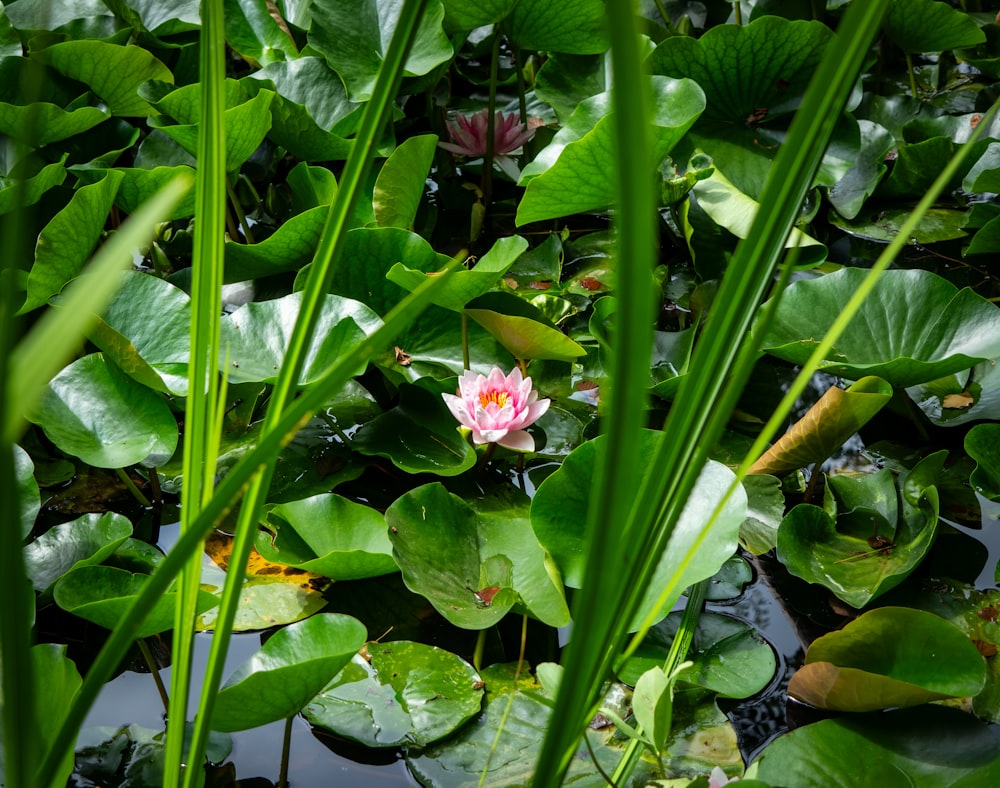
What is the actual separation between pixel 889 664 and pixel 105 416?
0.94 meters

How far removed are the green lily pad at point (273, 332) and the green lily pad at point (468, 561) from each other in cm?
24

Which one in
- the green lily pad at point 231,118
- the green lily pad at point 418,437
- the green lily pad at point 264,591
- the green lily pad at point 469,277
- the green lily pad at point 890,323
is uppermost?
the green lily pad at point 231,118

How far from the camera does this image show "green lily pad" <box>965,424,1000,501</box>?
1050mm

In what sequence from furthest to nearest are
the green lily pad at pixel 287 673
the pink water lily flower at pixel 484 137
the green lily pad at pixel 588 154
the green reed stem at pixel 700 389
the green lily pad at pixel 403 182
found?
the pink water lily flower at pixel 484 137 → the green lily pad at pixel 403 182 → the green lily pad at pixel 588 154 → the green lily pad at pixel 287 673 → the green reed stem at pixel 700 389

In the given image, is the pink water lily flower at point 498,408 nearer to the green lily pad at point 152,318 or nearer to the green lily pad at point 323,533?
the green lily pad at point 323,533

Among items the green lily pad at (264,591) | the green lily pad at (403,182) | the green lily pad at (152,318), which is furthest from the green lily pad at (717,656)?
the green lily pad at (403,182)

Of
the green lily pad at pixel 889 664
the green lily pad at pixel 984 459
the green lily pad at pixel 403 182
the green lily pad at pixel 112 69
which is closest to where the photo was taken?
the green lily pad at pixel 889 664

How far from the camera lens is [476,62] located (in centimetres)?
221

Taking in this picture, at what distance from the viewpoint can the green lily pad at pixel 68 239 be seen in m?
1.18

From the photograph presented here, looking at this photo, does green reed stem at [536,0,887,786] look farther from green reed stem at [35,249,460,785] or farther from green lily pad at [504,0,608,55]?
green lily pad at [504,0,608,55]

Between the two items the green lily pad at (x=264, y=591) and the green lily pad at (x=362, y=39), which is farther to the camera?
the green lily pad at (x=362, y=39)

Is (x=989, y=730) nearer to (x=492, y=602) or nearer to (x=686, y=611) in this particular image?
(x=686, y=611)

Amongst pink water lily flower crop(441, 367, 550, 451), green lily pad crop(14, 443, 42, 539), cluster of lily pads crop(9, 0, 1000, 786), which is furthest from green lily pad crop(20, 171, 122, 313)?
pink water lily flower crop(441, 367, 550, 451)

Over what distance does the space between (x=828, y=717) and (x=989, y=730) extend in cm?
14
